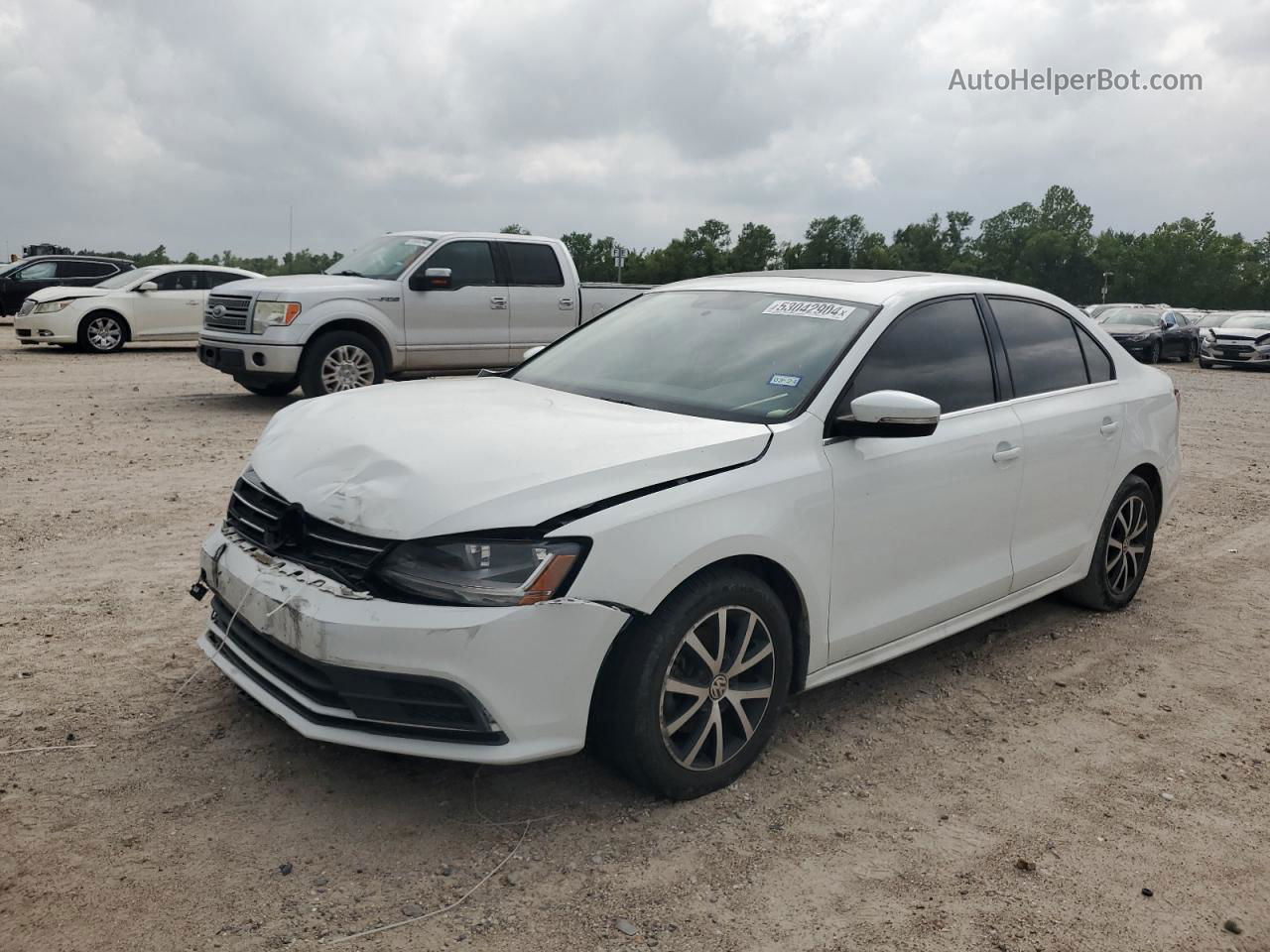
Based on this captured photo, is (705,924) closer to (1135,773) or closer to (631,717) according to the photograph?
(631,717)

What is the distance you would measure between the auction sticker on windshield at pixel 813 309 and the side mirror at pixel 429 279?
7.80 meters

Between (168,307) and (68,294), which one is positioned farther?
(168,307)

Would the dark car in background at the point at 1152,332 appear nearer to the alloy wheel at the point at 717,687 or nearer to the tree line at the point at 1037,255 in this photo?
the alloy wheel at the point at 717,687

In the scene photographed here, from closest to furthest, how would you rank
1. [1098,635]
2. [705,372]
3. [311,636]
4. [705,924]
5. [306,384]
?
1. [705,924]
2. [311,636]
3. [705,372]
4. [1098,635]
5. [306,384]

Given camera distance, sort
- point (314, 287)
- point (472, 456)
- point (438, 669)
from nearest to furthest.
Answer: point (438, 669)
point (472, 456)
point (314, 287)

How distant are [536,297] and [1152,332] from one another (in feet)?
69.3

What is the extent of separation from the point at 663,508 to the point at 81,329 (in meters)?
18.0

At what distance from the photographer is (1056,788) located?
369cm

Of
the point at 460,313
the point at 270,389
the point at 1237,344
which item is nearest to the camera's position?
the point at 460,313

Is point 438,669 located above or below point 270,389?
below

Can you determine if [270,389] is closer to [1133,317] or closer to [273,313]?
[273,313]

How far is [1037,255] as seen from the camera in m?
107

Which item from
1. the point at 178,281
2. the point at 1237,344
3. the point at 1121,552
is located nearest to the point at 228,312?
the point at 178,281

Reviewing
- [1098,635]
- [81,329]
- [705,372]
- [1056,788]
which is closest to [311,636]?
[705,372]
